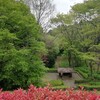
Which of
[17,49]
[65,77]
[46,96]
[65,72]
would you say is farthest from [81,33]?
[46,96]

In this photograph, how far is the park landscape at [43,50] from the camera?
452 centimetres

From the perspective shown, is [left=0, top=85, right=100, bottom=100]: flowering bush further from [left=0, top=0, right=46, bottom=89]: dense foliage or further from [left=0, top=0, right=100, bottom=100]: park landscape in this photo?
[left=0, top=0, right=46, bottom=89]: dense foliage

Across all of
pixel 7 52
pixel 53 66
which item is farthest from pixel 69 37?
pixel 7 52

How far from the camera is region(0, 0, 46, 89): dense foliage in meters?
20.1

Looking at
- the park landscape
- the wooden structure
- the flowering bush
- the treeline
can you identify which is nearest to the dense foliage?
the park landscape

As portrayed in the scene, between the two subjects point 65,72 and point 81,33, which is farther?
point 81,33

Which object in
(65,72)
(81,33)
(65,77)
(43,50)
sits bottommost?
(65,77)

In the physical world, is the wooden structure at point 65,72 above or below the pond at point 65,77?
above

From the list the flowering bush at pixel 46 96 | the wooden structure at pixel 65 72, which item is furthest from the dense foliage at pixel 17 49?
the flowering bush at pixel 46 96

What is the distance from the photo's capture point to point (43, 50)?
73.6 ft

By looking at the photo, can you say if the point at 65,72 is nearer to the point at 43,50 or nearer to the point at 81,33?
the point at 81,33

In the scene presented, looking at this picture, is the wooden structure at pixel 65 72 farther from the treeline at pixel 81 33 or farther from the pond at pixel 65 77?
the treeline at pixel 81 33

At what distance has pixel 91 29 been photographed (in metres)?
32.2

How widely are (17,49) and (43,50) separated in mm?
2219
